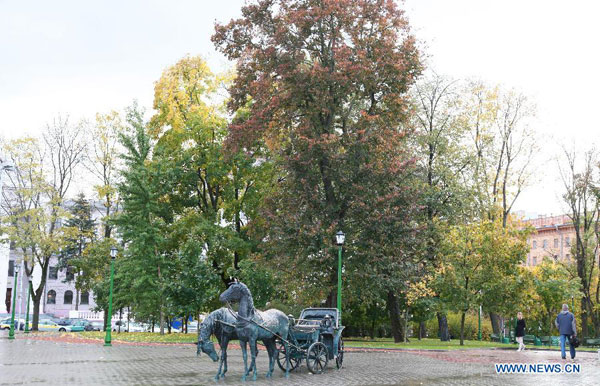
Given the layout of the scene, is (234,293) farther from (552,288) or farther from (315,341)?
(552,288)

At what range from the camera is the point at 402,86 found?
97.0 feet

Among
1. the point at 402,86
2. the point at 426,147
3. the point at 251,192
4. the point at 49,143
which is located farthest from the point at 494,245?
the point at 49,143

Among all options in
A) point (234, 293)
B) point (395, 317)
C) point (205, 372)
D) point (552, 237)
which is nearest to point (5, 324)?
point (395, 317)

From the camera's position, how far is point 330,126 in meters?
30.0

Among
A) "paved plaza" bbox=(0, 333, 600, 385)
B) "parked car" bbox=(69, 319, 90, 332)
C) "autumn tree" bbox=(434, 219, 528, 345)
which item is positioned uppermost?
"autumn tree" bbox=(434, 219, 528, 345)

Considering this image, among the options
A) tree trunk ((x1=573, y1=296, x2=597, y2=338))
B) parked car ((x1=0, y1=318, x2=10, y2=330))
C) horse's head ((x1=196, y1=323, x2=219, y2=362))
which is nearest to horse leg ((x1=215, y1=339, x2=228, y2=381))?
horse's head ((x1=196, y1=323, x2=219, y2=362))

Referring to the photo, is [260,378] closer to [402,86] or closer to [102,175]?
[402,86]

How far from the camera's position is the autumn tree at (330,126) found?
28.3 meters

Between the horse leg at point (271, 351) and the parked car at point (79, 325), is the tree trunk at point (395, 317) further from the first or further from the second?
the parked car at point (79, 325)

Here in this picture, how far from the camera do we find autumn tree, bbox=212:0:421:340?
28.3 meters

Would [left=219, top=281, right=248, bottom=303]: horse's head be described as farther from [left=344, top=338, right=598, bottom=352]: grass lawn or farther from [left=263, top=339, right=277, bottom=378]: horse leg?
[left=344, top=338, right=598, bottom=352]: grass lawn

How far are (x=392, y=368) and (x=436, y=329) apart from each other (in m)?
36.6

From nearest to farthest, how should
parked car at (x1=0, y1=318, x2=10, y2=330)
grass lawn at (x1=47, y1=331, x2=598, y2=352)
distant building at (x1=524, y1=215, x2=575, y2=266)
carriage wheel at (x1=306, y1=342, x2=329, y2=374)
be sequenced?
carriage wheel at (x1=306, y1=342, x2=329, y2=374) → grass lawn at (x1=47, y1=331, x2=598, y2=352) → parked car at (x1=0, y1=318, x2=10, y2=330) → distant building at (x1=524, y1=215, x2=575, y2=266)

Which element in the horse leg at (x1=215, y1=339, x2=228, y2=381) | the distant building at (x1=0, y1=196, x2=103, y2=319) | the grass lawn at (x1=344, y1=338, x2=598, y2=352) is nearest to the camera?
the horse leg at (x1=215, y1=339, x2=228, y2=381)
